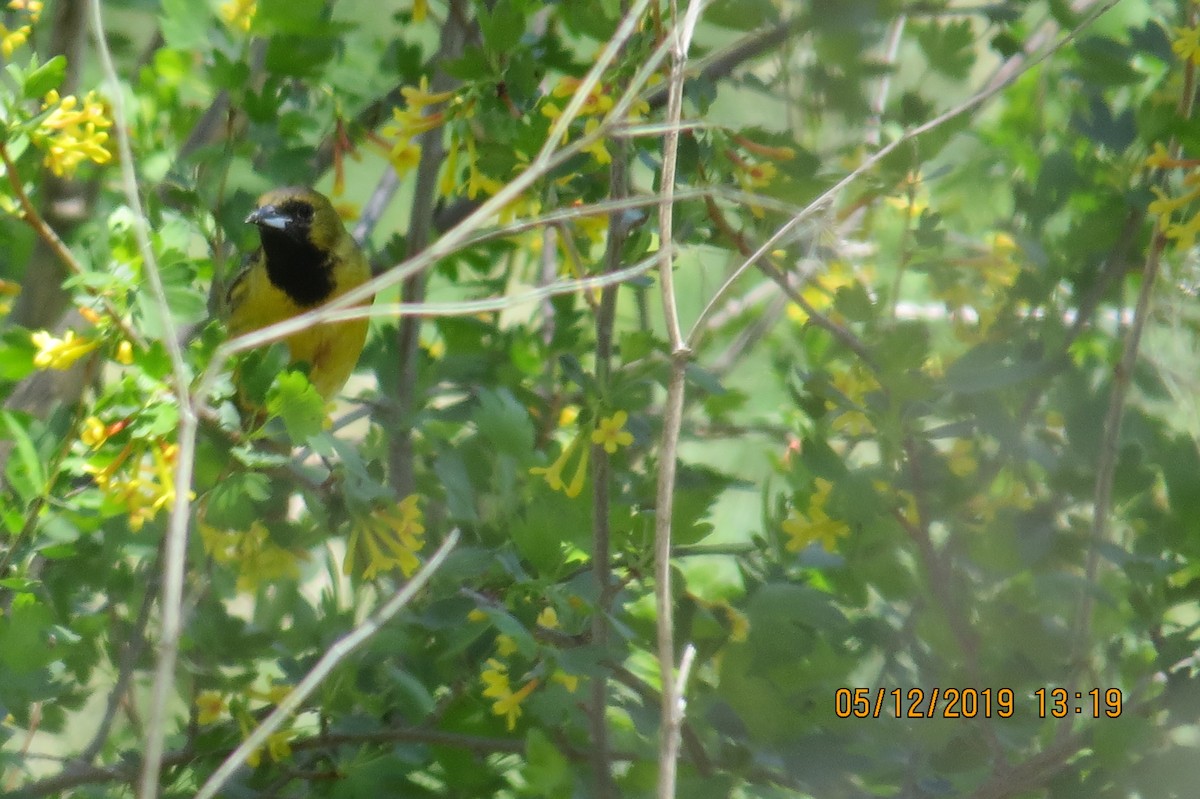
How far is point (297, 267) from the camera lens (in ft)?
9.61

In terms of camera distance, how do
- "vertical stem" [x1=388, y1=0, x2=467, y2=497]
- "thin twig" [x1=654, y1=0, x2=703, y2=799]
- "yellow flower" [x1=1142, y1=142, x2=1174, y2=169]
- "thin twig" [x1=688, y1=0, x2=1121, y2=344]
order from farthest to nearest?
1. "vertical stem" [x1=388, y1=0, x2=467, y2=497]
2. "yellow flower" [x1=1142, y1=142, x2=1174, y2=169]
3. "thin twig" [x1=688, y1=0, x2=1121, y2=344]
4. "thin twig" [x1=654, y1=0, x2=703, y2=799]

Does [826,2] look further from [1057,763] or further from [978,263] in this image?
[1057,763]

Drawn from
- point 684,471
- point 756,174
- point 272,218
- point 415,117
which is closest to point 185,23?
point 415,117

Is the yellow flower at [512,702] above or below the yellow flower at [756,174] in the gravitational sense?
below

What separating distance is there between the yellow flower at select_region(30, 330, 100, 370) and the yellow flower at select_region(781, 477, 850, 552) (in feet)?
2.98

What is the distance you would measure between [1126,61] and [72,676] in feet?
6.32

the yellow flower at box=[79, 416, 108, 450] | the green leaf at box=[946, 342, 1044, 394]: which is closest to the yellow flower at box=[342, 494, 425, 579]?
the yellow flower at box=[79, 416, 108, 450]

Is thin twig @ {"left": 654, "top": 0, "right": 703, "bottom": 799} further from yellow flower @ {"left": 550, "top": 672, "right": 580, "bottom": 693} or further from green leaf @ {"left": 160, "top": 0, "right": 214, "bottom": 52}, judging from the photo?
green leaf @ {"left": 160, "top": 0, "right": 214, "bottom": 52}

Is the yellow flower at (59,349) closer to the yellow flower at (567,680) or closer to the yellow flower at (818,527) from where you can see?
the yellow flower at (567,680)

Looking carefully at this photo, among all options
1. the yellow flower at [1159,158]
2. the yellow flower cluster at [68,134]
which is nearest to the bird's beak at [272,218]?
the yellow flower cluster at [68,134]

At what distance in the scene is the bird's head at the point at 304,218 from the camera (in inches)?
113

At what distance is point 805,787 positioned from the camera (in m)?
1.61

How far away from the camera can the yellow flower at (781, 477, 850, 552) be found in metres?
1.73

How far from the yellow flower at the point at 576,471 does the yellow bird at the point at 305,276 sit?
1.13 metres
